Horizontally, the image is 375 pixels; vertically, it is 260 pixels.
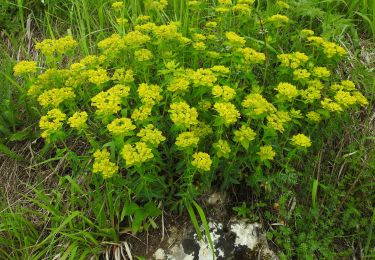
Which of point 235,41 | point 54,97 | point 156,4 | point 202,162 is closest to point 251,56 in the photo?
point 235,41

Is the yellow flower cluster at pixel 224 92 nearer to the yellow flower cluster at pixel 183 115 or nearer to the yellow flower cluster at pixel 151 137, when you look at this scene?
the yellow flower cluster at pixel 183 115

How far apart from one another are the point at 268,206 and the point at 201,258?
548 millimetres

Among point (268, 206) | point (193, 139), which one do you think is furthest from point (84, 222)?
point (268, 206)

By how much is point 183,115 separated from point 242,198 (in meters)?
0.84

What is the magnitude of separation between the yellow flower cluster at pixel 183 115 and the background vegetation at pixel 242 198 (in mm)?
579

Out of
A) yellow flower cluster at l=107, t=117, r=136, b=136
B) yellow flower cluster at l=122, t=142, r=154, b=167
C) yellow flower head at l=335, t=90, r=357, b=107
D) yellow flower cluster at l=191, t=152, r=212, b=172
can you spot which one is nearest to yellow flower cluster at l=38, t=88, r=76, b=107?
yellow flower cluster at l=107, t=117, r=136, b=136

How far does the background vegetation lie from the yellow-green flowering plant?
0.61 feet

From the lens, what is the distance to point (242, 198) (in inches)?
100

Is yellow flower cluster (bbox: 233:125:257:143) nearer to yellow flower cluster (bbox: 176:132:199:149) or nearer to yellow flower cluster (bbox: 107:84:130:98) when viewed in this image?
yellow flower cluster (bbox: 176:132:199:149)

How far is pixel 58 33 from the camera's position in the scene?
3465 millimetres

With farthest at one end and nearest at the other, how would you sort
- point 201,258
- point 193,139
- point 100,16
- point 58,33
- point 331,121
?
1. point 58,33
2. point 100,16
3. point 331,121
4. point 201,258
5. point 193,139

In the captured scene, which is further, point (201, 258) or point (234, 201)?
point (234, 201)

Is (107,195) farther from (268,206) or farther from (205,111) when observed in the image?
(268,206)

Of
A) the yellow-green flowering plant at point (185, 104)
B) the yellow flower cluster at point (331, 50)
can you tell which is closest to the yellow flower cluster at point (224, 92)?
the yellow-green flowering plant at point (185, 104)
